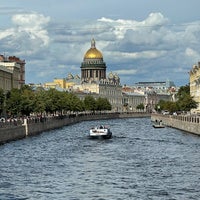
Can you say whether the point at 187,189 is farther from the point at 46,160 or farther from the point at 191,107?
the point at 191,107

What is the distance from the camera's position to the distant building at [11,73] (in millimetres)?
149625

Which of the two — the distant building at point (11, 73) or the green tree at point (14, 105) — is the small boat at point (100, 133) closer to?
the green tree at point (14, 105)

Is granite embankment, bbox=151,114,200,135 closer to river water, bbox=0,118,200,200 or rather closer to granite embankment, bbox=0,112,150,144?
river water, bbox=0,118,200,200

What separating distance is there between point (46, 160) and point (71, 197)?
18638mm

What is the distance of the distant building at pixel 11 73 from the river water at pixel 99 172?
78.0 metres

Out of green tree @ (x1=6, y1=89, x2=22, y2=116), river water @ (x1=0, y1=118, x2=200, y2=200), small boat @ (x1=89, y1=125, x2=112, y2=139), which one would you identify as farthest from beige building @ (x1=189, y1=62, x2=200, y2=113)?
river water @ (x1=0, y1=118, x2=200, y2=200)

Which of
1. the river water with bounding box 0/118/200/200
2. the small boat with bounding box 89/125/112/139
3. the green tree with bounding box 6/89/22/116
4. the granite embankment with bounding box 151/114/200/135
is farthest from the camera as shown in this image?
the green tree with bounding box 6/89/22/116

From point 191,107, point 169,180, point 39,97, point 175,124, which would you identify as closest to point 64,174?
point 169,180

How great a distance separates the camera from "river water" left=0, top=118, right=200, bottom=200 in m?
40.0

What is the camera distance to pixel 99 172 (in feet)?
160

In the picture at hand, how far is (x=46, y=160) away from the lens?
5725cm

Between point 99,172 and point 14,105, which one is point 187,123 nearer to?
point 14,105

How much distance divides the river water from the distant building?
256 ft

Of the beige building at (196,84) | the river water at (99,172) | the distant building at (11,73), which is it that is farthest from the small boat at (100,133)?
the beige building at (196,84)
